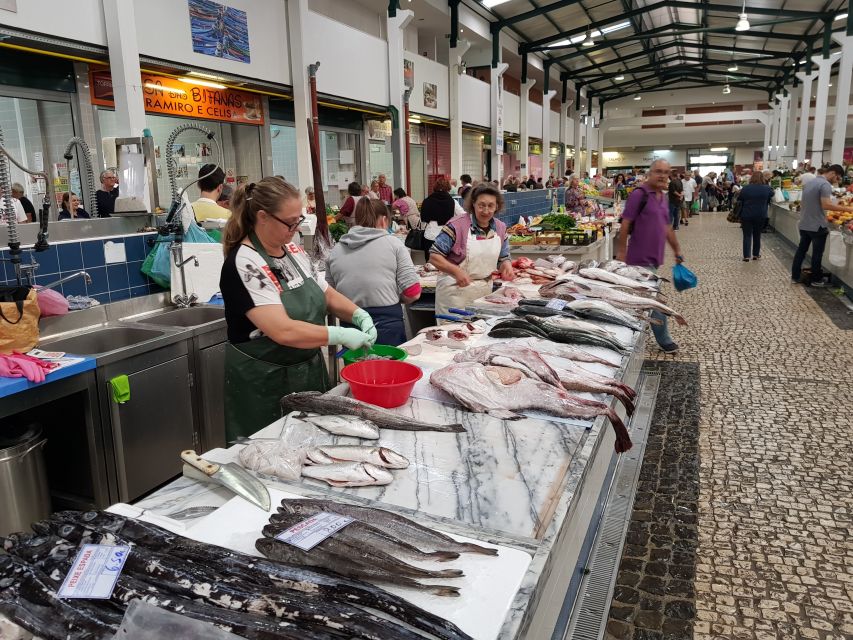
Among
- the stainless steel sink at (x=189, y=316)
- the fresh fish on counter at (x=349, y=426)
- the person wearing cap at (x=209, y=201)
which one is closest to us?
the fresh fish on counter at (x=349, y=426)

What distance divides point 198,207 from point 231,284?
3.38 meters

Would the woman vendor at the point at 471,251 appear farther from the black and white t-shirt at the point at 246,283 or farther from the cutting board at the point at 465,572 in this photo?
the cutting board at the point at 465,572

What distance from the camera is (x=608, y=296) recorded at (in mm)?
4305

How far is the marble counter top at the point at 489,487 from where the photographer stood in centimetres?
163

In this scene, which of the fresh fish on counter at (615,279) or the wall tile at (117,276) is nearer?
the wall tile at (117,276)

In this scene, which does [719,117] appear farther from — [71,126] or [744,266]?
[71,126]

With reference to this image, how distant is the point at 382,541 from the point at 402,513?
0.26 metres

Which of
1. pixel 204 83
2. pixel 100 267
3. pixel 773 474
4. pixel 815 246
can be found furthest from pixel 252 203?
pixel 815 246

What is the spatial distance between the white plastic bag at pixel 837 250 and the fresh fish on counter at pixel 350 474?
31.8 ft

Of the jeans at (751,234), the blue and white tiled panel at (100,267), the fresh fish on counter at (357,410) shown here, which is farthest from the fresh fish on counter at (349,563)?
the jeans at (751,234)

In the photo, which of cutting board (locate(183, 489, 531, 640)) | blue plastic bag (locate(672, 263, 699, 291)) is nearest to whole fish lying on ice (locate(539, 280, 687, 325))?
blue plastic bag (locate(672, 263, 699, 291))

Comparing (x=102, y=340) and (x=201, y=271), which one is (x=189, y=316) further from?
(x=102, y=340)

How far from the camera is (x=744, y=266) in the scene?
12781mm

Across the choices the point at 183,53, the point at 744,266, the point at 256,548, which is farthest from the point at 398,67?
the point at 256,548
